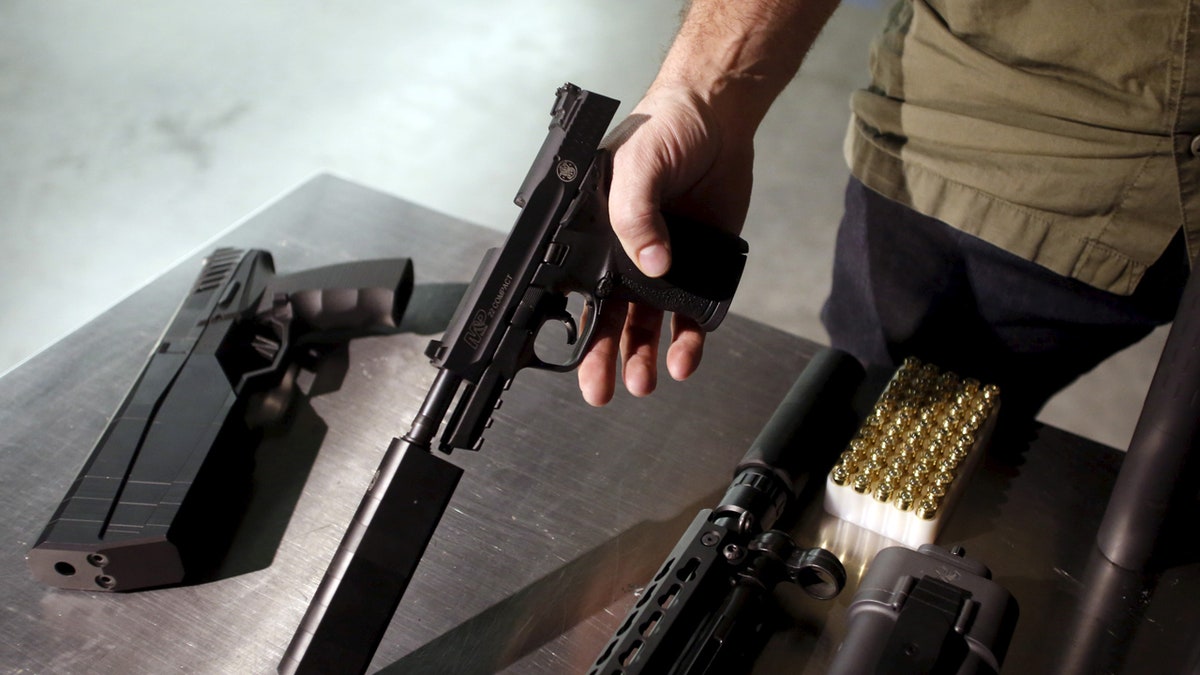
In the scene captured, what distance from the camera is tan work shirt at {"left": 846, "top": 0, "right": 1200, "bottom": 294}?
1176 mm

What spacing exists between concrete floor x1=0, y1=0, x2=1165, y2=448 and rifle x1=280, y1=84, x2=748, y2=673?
1.81 metres

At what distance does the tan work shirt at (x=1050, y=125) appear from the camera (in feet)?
3.86

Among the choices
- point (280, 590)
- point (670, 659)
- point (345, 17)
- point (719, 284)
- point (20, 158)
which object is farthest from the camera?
point (345, 17)

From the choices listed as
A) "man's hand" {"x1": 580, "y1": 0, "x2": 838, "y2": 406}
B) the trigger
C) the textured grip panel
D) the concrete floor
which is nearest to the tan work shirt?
"man's hand" {"x1": 580, "y1": 0, "x2": 838, "y2": 406}

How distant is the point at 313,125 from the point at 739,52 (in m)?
2.61

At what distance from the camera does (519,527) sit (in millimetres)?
1179

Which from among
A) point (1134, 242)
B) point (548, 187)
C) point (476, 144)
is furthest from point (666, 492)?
point (476, 144)

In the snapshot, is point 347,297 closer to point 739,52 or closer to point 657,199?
point 657,199

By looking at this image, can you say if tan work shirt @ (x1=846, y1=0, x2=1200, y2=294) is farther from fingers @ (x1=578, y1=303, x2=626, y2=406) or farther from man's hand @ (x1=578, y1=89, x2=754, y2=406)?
fingers @ (x1=578, y1=303, x2=626, y2=406)

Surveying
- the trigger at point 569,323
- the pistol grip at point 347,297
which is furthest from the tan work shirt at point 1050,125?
the pistol grip at point 347,297

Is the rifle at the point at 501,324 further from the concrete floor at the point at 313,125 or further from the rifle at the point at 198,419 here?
the concrete floor at the point at 313,125

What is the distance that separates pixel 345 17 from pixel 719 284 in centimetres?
350

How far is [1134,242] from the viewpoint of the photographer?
4.25 ft

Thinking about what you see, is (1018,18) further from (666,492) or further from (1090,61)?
(666,492)
